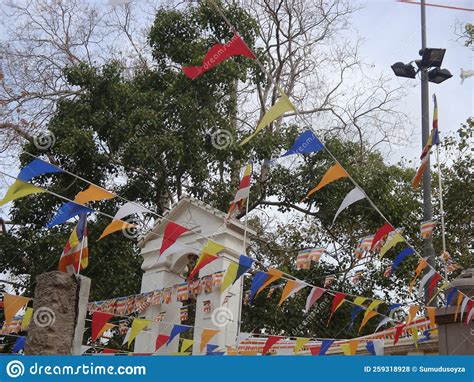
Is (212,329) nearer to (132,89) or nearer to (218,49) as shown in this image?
(218,49)

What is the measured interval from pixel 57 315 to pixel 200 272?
3709 millimetres

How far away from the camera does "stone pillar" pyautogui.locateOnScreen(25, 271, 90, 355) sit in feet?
17.8

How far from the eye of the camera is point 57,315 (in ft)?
18.2

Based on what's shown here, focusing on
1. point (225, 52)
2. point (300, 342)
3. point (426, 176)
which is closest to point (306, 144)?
point (225, 52)

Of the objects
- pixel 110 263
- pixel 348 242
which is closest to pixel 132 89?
pixel 110 263

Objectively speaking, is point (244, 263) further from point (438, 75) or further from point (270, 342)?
point (438, 75)

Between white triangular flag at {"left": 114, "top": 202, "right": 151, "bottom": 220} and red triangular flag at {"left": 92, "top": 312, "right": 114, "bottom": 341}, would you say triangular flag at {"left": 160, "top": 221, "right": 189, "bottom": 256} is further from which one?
red triangular flag at {"left": 92, "top": 312, "right": 114, "bottom": 341}

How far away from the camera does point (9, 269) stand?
42.3 ft

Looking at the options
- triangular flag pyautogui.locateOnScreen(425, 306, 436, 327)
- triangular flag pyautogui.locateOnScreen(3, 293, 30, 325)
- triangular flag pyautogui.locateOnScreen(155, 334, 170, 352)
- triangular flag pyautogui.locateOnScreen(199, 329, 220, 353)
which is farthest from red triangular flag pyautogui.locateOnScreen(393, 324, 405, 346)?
triangular flag pyautogui.locateOnScreen(3, 293, 30, 325)

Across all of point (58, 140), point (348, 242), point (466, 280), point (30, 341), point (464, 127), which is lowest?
point (30, 341)

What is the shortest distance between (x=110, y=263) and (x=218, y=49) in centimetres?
780

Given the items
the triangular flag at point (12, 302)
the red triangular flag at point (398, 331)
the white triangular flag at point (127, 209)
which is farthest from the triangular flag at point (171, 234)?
the red triangular flag at point (398, 331)

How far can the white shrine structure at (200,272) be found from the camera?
8422 mm

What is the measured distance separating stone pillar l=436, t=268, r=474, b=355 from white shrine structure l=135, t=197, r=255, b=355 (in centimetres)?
283
